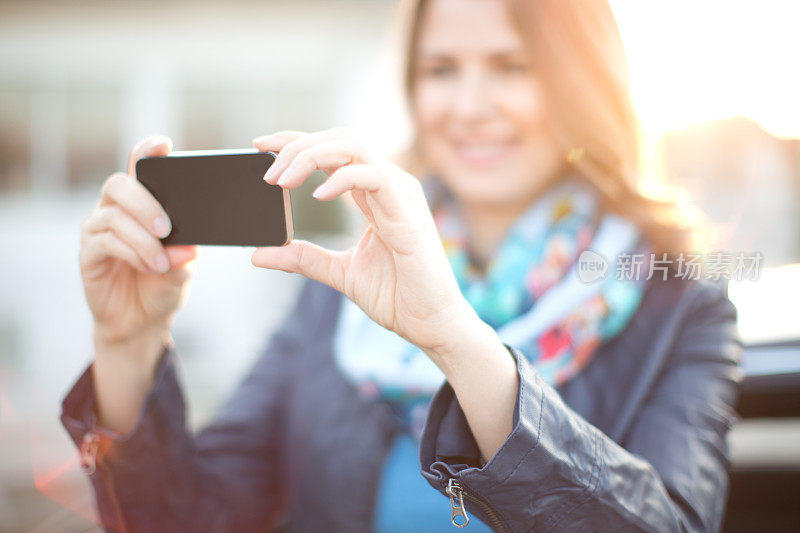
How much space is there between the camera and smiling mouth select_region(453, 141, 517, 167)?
1.51 metres

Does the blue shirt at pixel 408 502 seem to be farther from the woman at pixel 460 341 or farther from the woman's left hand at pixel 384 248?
the woman's left hand at pixel 384 248

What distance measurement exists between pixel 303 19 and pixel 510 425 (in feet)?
20.4

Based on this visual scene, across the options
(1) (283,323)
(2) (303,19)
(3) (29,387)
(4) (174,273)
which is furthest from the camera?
(2) (303,19)

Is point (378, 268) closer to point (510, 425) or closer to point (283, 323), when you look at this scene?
point (510, 425)

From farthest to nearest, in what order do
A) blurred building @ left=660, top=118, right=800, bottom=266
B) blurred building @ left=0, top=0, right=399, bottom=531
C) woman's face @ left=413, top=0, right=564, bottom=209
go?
blurred building @ left=0, top=0, right=399, bottom=531
blurred building @ left=660, top=118, right=800, bottom=266
woman's face @ left=413, top=0, right=564, bottom=209

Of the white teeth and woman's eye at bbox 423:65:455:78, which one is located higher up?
woman's eye at bbox 423:65:455:78

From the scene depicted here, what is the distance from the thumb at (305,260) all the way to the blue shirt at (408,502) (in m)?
0.55

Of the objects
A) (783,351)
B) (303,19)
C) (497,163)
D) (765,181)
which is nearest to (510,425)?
(497,163)

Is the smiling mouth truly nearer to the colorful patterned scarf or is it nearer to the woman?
the woman

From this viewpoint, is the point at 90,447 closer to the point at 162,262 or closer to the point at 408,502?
the point at 162,262

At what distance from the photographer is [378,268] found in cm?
92

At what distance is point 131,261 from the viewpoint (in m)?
1.00

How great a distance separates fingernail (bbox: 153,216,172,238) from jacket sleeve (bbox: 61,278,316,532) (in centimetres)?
37

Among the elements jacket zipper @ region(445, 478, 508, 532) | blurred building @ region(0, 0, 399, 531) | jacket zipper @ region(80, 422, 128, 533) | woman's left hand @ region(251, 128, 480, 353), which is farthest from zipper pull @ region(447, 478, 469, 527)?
blurred building @ region(0, 0, 399, 531)
